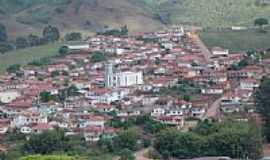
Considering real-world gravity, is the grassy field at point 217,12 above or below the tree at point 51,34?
above

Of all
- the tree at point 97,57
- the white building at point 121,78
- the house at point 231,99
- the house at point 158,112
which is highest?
the tree at point 97,57

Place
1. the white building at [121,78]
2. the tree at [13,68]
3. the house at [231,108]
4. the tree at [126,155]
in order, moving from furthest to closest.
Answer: the tree at [13,68]
the white building at [121,78]
the house at [231,108]
the tree at [126,155]

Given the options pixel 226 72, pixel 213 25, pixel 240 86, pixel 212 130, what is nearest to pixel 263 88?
pixel 212 130

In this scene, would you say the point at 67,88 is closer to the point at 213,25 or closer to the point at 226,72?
the point at 226,72

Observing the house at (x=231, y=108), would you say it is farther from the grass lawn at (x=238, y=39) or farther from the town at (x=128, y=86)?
the grass lawn at (x=238, y=39)

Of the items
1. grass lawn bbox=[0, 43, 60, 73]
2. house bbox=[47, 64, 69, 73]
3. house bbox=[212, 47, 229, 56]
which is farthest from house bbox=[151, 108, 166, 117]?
grass lawn bbox=[0, 43, 60, 73]

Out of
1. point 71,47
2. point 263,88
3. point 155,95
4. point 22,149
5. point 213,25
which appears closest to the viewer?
point 22,149

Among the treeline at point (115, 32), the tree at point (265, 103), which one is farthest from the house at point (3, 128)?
the treeline at point (115, 32)
